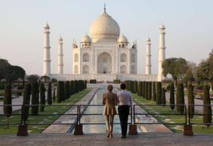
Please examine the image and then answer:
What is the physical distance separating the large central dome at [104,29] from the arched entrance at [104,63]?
2.74 m

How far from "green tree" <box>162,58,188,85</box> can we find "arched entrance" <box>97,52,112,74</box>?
48.6 ft

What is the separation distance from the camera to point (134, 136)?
6.62 m

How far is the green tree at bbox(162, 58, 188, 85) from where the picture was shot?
40.2m

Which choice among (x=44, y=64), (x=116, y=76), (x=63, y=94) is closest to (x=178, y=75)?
(x=116, y=76)

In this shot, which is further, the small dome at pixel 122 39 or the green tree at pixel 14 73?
the small dome at pixel 122 39

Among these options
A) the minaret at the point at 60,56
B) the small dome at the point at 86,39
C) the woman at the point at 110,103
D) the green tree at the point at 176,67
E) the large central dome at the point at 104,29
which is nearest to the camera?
the woman at the point at 110,103

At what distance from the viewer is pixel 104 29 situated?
187 feet

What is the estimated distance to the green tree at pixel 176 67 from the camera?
4015 cm

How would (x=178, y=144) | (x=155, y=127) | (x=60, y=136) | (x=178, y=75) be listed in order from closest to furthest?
(x=178, y=144) < (x=60, y=136) < (x=155, y=127) < (x=178, y=75)

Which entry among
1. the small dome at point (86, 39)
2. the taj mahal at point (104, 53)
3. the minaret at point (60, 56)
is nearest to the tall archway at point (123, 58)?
the taj mahal at point (104, 53)

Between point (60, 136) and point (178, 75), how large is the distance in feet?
118

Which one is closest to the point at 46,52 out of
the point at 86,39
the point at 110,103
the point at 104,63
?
the point at 86,39

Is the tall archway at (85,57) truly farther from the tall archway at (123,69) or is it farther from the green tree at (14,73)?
the green tree at (14,73)

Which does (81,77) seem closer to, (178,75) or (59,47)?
(59,47)
